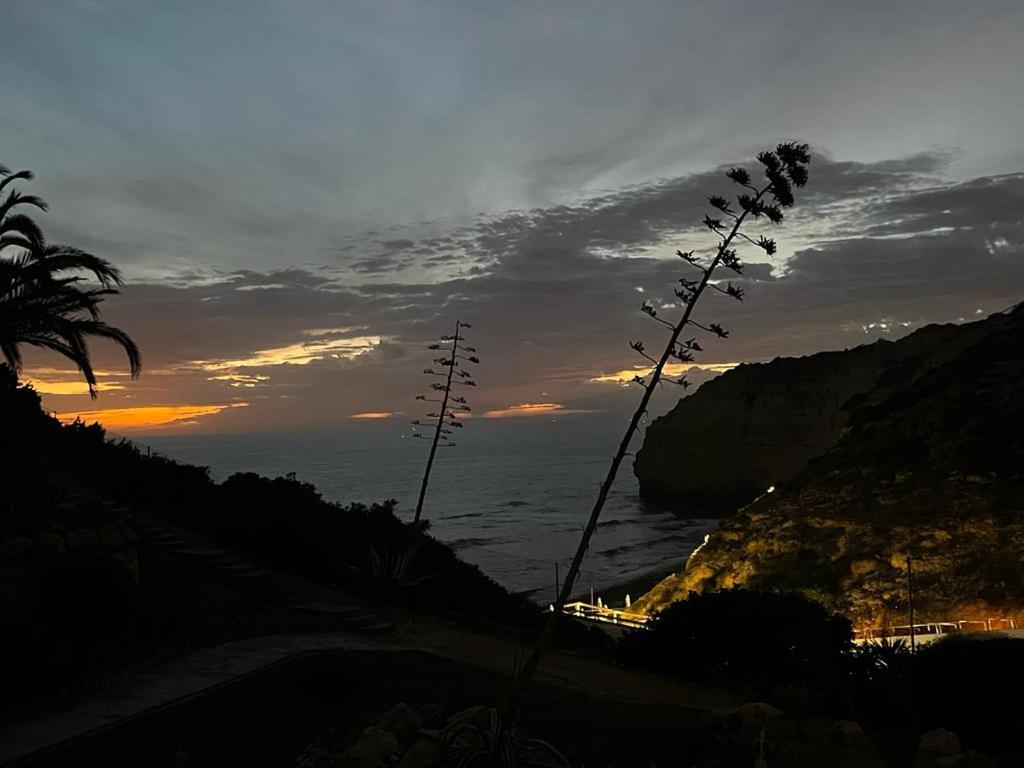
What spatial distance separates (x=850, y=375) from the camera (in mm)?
88062

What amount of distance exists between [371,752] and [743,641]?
819 centimetres

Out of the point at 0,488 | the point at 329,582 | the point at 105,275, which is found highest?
the point at 105,275

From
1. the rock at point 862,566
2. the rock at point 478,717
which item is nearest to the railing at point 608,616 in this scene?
the rock at point 862,566

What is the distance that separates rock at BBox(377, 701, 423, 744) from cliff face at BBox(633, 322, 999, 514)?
83051 mm

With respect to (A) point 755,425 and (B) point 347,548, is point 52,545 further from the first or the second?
(A) point 755,425

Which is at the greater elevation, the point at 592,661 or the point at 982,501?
the point at 982,501

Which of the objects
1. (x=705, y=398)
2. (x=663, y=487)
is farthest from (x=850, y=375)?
(x=663, y=487)

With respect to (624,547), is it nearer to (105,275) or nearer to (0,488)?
(105,275)

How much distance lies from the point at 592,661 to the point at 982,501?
73.1 ft

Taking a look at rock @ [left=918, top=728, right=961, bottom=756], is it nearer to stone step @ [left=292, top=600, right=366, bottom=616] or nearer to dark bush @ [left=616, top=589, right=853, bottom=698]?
dark bush @ [left=616, top=589, right=853, bottom=698]

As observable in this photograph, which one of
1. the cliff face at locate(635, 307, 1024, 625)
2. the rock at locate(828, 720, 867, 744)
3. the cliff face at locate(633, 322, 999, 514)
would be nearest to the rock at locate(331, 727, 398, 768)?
the rock at locate(828, 720, 867, 744)

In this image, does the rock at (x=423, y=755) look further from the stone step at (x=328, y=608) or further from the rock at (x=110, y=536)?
the stone step at (x=328, y=608)

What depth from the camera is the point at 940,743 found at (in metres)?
7.33

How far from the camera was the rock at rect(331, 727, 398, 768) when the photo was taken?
6090 millimetres
